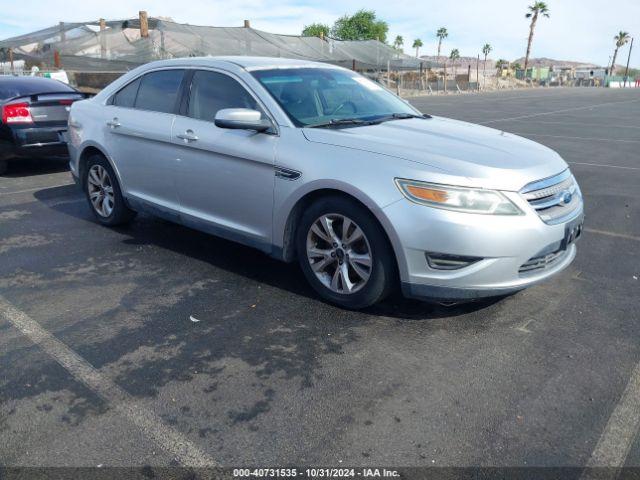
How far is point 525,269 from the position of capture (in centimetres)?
352

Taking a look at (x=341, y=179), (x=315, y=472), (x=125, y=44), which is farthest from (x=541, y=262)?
(x=125, y=44)

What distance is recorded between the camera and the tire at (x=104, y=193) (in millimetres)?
5547

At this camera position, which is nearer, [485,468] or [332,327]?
[485,468]

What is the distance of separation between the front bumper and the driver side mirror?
119 centimetres

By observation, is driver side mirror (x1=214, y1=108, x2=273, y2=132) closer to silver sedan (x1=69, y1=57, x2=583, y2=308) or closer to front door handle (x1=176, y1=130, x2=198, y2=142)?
silver sedan (x1=69, y1=57, x2=583, y2=308)

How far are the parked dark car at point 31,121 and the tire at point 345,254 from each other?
19.1ft

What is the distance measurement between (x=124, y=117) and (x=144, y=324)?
238 centimetres

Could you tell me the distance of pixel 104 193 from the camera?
577 centimetres

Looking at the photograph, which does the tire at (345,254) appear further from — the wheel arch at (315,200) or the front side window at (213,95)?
the front side window at (213,95)

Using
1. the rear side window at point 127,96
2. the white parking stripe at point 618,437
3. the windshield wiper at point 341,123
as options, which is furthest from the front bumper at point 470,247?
the rear side window at point 127,96

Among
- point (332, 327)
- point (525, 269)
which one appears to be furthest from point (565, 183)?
point (332, 327)

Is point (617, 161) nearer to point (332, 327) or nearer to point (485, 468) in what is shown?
point (332, 327)

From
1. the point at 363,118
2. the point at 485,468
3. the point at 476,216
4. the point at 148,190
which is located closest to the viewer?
the point at 485,468

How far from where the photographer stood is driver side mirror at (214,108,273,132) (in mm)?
3939
